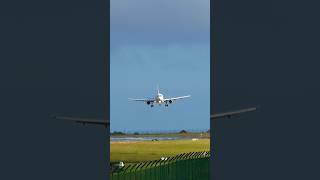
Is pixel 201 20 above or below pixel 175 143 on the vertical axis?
above

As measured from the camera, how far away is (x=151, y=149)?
553 inches

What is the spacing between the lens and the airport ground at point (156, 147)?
544 inches

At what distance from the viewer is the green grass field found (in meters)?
13.8

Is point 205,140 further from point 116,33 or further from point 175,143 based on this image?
point 116,33

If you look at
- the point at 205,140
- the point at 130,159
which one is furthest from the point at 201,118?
the point at 130,159

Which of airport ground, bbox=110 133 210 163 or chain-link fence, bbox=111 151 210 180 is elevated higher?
airport ground, bbox=110 133 210 163

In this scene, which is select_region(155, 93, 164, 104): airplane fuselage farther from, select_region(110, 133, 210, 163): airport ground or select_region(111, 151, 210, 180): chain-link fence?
select_region(111, 151, 210, 180): chain-link fence
